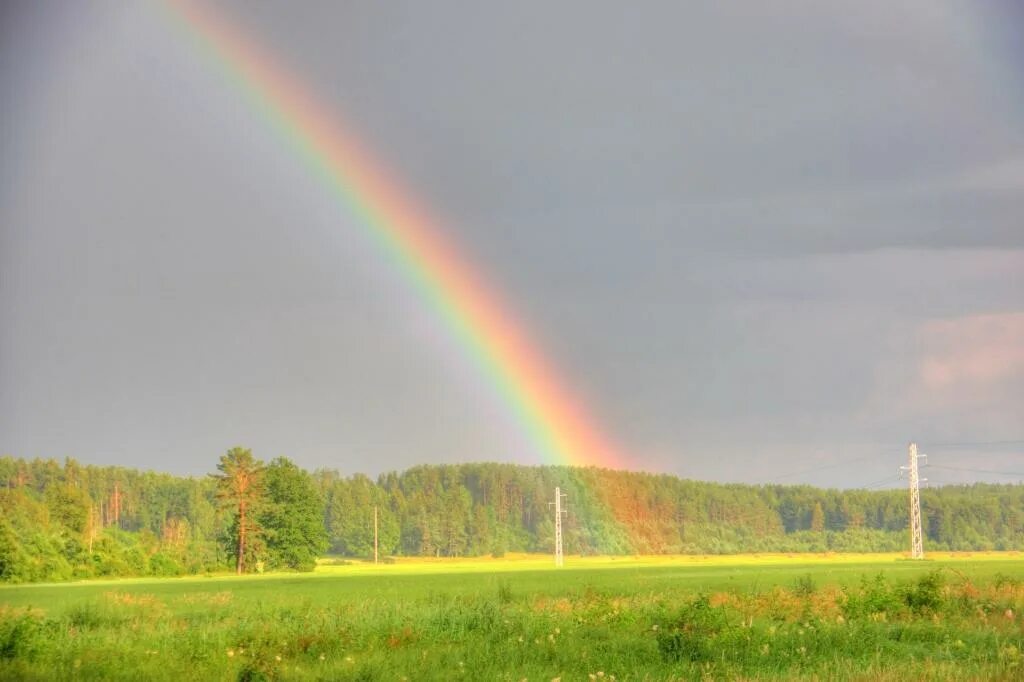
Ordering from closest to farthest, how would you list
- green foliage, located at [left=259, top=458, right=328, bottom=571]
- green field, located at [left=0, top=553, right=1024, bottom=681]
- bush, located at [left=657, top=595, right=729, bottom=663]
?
green field, located at [left=0, top=553, right=1024, bottom=681] < bush, located at [left=657, top=595, right=729, bottom=663] < green foliage, located at [left=259, top=458, right=328, bottom=571]

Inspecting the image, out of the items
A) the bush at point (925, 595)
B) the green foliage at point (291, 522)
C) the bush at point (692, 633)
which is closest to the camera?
the bush at point (692, 633)

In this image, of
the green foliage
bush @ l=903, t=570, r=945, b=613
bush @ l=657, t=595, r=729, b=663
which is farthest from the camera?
the green foliage

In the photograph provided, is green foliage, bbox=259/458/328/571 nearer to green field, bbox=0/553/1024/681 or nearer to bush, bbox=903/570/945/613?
green field, bbox=0/553/1024/681

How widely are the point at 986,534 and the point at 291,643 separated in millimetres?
190044

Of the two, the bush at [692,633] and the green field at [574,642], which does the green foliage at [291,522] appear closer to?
the green field at [574,642]

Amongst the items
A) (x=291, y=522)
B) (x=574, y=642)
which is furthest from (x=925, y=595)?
(x=291, y=522)

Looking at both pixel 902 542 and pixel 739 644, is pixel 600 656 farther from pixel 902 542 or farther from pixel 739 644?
pixel 902 542

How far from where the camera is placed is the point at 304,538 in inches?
4621

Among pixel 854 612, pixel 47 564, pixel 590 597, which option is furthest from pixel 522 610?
pixel 47 564

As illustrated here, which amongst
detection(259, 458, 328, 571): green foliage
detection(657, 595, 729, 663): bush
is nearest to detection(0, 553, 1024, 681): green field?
detection(657, 595, 729, 663): bush

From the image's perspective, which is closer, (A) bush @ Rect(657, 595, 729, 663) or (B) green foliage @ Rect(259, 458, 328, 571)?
(A) bush @ Rect(657, 595, 729, 663)

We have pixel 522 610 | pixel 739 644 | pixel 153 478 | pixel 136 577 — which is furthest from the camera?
pixel 153 478

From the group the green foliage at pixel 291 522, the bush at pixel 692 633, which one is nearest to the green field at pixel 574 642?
the bush at pixel 692 633

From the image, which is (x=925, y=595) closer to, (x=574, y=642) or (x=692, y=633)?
(x=692, y=633)
